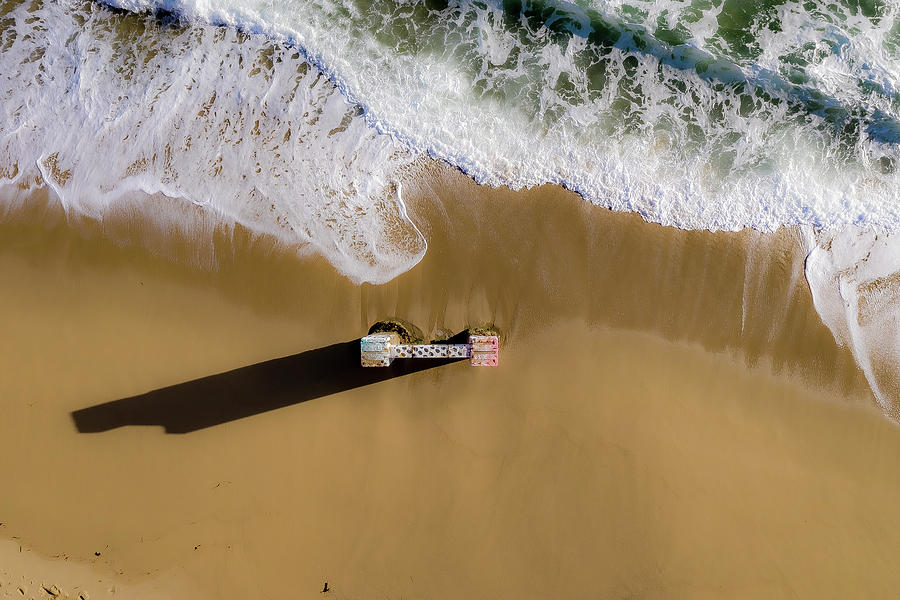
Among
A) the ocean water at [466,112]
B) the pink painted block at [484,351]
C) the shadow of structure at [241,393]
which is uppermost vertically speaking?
the ocean water at [466,112]

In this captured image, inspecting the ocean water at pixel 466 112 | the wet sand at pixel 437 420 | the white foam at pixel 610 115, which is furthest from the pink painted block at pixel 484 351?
the white foam at pixel 610 115

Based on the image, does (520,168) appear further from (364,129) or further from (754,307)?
(754,307)

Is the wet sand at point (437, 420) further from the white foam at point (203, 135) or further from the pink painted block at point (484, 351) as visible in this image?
the white foam at point (203, 135)

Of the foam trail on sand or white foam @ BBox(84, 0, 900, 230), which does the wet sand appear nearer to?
the foam trail on sand

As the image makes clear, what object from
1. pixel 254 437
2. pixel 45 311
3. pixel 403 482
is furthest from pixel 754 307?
pixel 45 311

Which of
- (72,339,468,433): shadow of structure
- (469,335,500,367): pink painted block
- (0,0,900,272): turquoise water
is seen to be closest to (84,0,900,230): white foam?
(0,0,900,272): turquoise water

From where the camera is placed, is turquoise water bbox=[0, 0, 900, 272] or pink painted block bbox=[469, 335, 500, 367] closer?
pink painted block bbox=[469, 335, 500, 367]

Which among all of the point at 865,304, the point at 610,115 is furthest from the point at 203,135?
the point at 865,304
